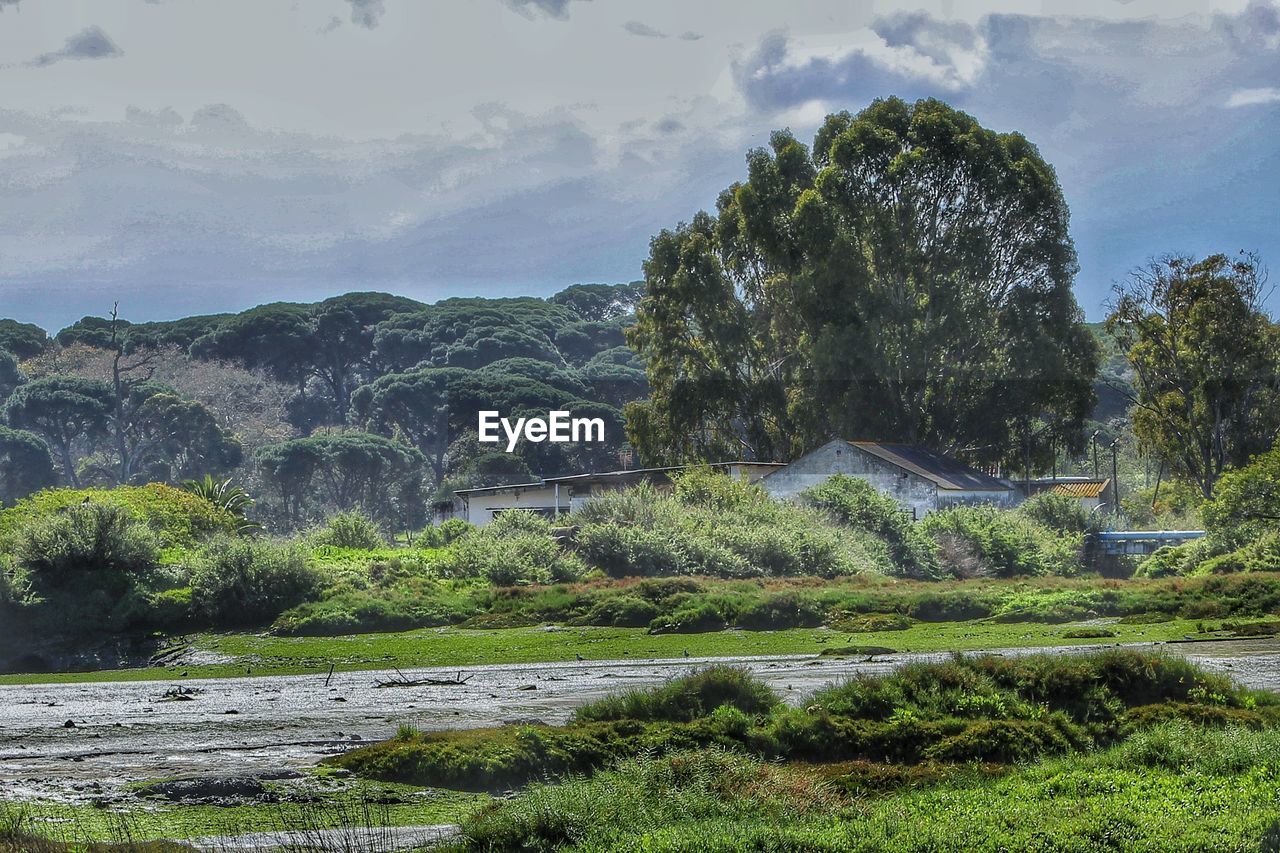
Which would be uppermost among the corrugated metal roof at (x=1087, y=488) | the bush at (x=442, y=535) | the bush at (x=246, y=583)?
the corrugated metal roof at (x=1087, y=488)

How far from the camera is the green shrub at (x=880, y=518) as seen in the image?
60844 mm

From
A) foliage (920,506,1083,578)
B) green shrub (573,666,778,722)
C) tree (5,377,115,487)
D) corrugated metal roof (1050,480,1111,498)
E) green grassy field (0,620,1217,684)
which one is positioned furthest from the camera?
tree (5,377,115,487)

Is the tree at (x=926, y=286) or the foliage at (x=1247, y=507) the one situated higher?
the tree at (x=926, y=286)

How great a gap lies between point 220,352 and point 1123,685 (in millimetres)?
128678

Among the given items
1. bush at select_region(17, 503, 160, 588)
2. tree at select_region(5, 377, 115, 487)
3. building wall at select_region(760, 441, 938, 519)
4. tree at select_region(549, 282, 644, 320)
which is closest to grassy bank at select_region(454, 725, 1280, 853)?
bush at select_region(17, 503, 160, 588)

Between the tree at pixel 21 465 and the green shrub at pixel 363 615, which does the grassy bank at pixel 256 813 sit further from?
the tree at pixel 21 465

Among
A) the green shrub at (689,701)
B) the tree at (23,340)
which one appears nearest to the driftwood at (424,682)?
the green shrub at (689,701)

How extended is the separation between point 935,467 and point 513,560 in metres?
26.8

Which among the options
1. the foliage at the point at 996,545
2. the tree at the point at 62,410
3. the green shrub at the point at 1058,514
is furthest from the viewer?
the tree at the point at 62,410

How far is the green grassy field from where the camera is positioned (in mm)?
38594

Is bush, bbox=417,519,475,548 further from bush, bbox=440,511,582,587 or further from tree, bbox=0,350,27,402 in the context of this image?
tree, bbox=0,350,27,402

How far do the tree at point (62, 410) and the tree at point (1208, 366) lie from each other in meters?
83.6

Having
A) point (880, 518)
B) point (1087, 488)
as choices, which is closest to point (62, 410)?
point (1087, 488)

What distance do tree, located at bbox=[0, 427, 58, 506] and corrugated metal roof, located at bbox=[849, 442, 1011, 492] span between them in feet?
235
